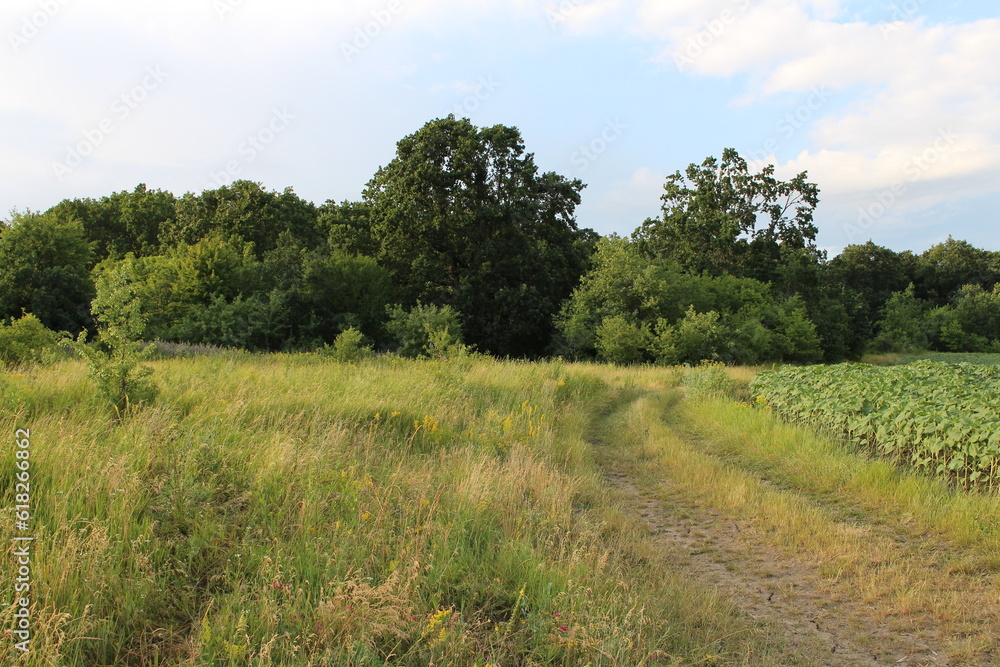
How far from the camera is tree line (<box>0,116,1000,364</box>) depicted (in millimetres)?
29812

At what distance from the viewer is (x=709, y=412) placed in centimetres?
1267

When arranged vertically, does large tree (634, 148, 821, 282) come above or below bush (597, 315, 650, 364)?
above

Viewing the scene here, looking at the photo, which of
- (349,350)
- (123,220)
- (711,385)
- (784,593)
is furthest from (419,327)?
(123,220)

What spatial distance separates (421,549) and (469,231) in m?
33.5

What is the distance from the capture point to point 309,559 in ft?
11.7

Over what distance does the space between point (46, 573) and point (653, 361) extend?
32738mm

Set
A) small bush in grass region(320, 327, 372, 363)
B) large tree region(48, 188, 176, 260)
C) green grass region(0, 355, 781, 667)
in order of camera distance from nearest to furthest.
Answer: green grass region(0, 355, 781, 667)
small bush in grass region(320, 327, 372, 363)
large tree region(48, 188, 176, 260)

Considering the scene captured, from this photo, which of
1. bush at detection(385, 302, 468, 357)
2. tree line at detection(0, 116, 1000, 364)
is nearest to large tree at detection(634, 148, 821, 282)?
tree line at detection(0, 116, 1000, 364)

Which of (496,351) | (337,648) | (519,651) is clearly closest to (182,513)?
(337,648)

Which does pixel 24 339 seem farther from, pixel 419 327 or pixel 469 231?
pixel 469 231

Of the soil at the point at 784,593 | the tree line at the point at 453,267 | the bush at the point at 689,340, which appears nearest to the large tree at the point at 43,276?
the tree line at the point at 453,267

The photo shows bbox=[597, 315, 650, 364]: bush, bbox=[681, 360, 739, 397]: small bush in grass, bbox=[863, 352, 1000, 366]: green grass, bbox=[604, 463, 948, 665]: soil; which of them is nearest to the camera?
bbox=[604, 463, 948, 665]: soil

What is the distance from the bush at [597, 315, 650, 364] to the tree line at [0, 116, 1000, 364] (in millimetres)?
114

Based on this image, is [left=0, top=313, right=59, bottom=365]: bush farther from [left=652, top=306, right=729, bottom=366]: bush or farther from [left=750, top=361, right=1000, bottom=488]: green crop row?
[left=652, top=306, right=729, bottom=366]: bush
